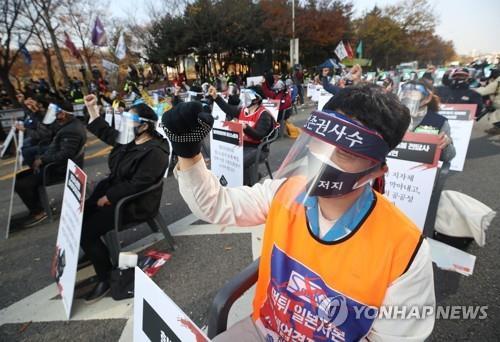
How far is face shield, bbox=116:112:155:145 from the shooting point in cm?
310

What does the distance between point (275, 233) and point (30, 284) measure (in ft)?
9.53

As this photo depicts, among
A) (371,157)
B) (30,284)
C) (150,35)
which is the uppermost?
(150,35)

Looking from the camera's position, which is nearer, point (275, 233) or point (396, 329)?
point (396, 329)

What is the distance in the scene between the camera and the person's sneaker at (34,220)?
14.1 feet

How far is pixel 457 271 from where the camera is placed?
255 centimetres

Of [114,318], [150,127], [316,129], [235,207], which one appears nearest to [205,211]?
[235,207]

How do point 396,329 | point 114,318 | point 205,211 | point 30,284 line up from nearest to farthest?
point 396,329 < point 205,211 < point 114,318 < point 30,284

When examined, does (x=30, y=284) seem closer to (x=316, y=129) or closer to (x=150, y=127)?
(x=150, y=127)

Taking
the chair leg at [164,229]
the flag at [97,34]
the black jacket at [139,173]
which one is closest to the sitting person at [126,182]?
the black jacket at [139,173]

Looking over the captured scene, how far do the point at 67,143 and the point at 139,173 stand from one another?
1921 mm

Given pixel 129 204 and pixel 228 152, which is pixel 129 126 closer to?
pixel 129 204

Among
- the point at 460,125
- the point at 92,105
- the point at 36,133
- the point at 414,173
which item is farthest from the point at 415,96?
the point at 36,133

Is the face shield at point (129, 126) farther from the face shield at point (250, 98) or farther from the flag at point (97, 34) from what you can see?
the flag at point (97, 34)

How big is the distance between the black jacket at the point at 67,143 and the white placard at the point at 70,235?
1.72m
